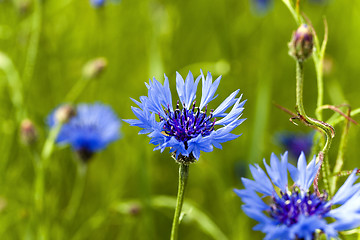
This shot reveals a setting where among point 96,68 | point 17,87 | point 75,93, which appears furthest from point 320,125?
point 75,93

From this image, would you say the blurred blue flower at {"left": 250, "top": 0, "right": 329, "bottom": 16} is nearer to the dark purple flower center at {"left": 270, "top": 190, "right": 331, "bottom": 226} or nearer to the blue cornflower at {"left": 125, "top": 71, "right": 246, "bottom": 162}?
the blue cornflower at {"left": 125, "top": 71, "right": 246, "bottom": 162}

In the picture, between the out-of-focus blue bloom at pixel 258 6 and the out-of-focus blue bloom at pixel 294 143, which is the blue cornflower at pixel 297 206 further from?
the out-of-focus blue bloom at pixel 258 6

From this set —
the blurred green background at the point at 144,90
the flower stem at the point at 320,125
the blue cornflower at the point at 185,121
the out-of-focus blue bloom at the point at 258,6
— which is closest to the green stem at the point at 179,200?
the blue cornflower at the point at 185,121

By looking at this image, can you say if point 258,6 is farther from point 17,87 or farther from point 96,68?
point 17,87

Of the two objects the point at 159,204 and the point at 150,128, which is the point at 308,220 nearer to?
the point at 150,128

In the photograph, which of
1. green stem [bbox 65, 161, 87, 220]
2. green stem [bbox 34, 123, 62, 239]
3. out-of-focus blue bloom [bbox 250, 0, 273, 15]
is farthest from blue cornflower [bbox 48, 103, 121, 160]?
out-of-focus blue bloom [bbox 250, 0, 273, 15]

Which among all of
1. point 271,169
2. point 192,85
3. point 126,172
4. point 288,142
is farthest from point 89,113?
point 271,169
